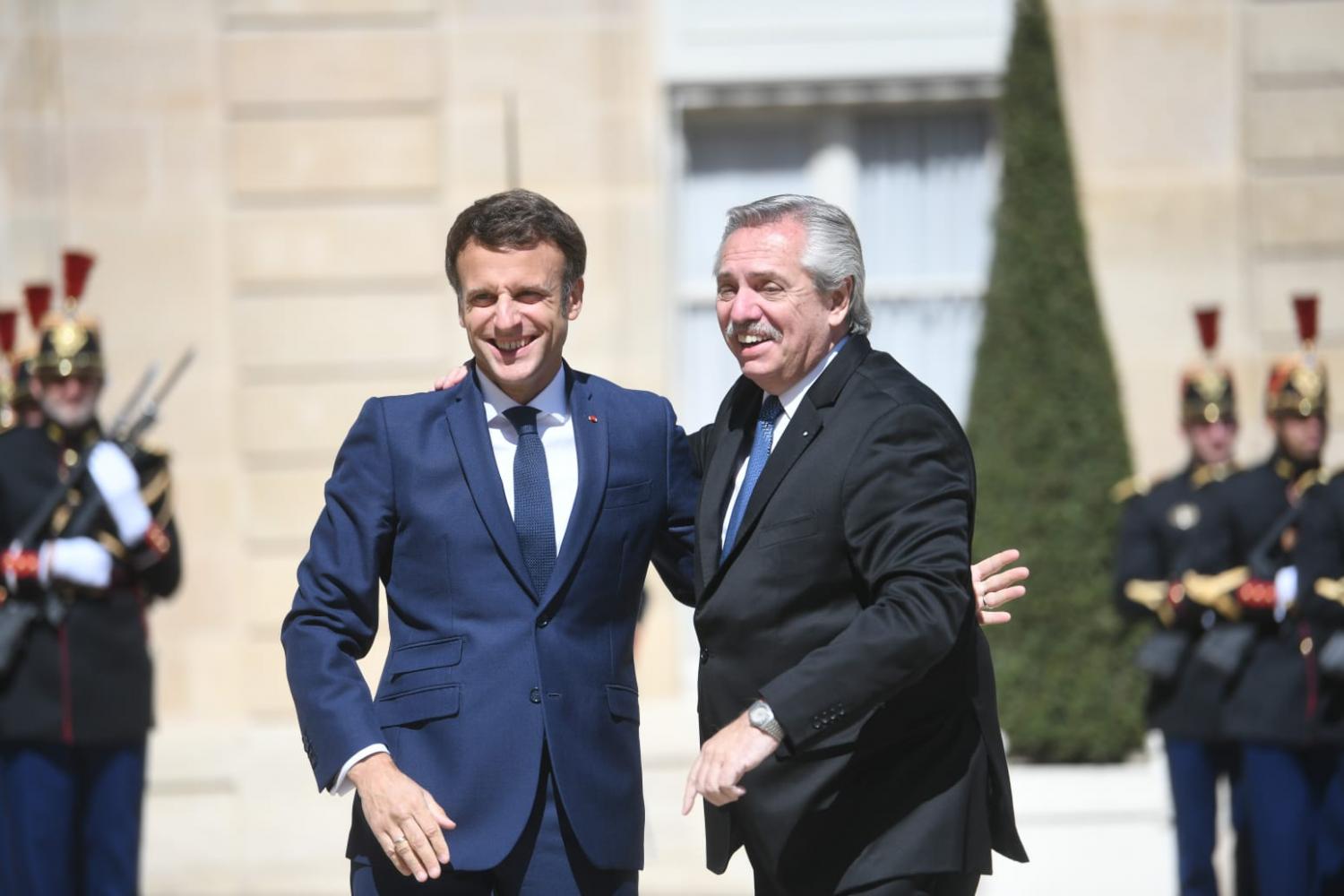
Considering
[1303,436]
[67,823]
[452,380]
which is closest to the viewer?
[452,380]

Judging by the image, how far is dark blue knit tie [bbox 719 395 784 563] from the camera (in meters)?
3.82

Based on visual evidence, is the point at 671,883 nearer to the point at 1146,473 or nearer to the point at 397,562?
the point at 1146,473

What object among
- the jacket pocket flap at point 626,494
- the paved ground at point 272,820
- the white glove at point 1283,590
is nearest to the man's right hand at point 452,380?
the jacket pocket flap at point 626,494

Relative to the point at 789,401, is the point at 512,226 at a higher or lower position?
higher

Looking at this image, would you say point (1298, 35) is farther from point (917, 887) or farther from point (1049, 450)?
point (917, 887)

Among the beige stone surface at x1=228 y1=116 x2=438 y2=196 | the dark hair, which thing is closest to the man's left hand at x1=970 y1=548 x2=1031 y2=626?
the dark hair

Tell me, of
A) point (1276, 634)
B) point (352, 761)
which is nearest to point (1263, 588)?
point (1276, 634)

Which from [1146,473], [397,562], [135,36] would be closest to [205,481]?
[135,36]

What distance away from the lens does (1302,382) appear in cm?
756

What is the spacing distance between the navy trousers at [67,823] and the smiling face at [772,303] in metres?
4.09

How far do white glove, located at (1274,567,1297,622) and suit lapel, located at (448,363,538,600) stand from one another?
453 cm

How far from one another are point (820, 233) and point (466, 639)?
3.46 feet

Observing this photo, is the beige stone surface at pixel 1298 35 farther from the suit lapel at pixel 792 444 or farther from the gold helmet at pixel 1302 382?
the suit lapel at pixel 792 444

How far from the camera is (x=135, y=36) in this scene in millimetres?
9578
